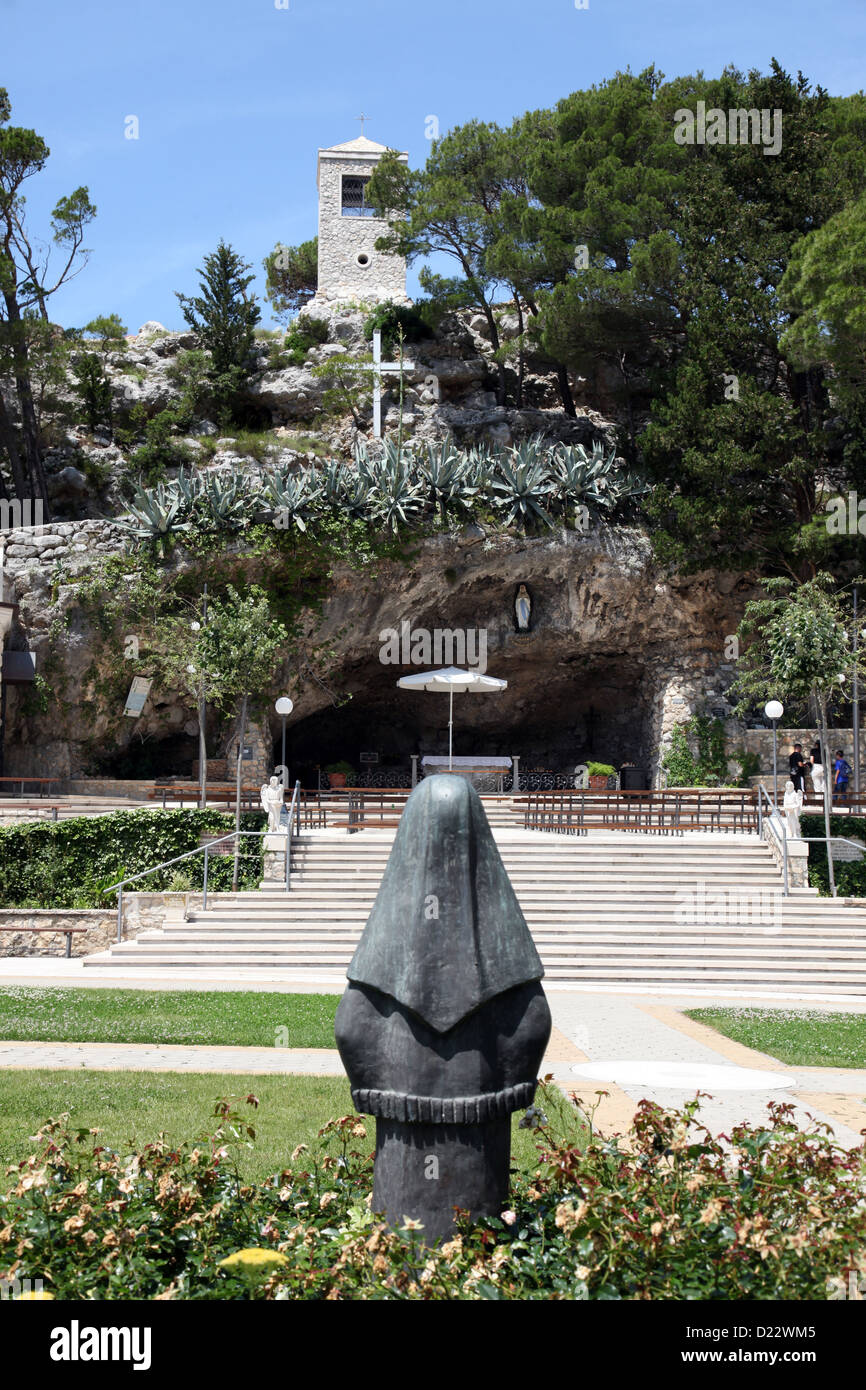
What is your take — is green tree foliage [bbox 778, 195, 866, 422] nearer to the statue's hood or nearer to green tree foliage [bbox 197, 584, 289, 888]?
green tree foliage [bbox 197, 584, 289, 888]

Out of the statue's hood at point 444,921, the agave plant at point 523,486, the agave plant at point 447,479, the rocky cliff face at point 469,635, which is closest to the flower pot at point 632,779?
the rocky cliff face at point 469,635

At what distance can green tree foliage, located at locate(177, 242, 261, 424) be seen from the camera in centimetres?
3356

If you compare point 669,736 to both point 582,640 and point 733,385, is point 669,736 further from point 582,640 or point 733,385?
point 733,385

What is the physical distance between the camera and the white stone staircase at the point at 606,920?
15062mm

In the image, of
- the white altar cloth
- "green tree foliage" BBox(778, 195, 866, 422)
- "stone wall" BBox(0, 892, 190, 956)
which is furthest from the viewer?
the white altar cloth

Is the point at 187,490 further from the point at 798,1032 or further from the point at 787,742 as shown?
the point at 798,1032

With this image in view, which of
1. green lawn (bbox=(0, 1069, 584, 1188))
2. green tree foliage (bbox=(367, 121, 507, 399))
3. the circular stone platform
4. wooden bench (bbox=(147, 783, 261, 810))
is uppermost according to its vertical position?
green tree foliage (bbox=(367, 121, 507, 399))

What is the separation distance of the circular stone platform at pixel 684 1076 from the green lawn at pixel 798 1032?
2.76ft

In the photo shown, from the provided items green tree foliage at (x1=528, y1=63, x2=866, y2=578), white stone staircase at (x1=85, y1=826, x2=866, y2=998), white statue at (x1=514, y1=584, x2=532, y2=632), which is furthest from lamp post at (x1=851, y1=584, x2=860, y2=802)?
white statue at (x1=514, y1=584, x2=532, y2=632)

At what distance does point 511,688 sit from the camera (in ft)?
108

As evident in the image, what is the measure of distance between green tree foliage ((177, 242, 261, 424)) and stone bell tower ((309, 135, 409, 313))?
4776 mm

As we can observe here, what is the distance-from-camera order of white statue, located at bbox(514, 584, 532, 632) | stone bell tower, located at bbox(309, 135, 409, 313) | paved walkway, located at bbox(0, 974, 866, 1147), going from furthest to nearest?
stone bell tower, located at bbox(309, 135, 409, 313)
white statue, located at bbox(514, 584, 532, 632)
paved walkway, located at bbox(0, 974, 866, 1147)
